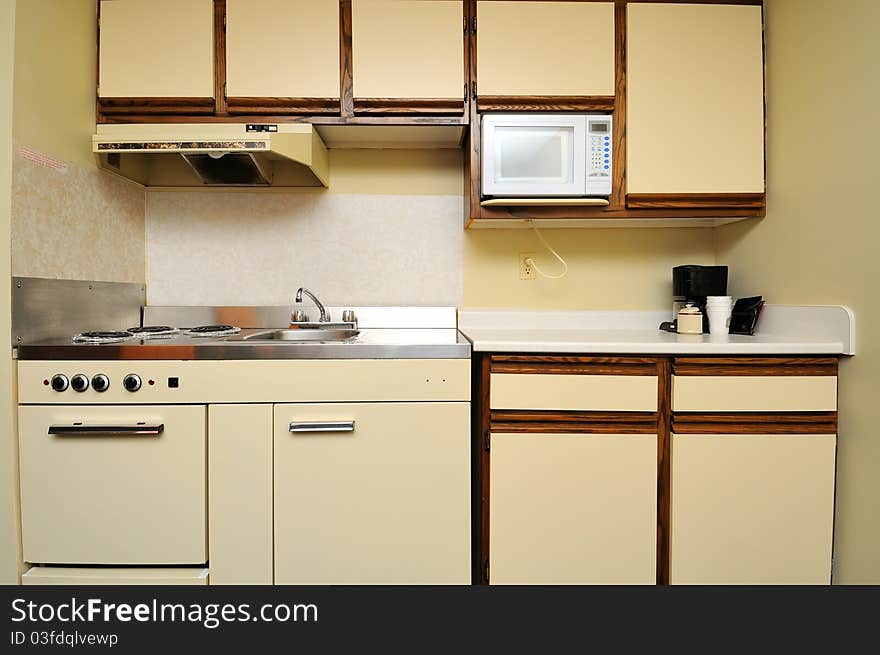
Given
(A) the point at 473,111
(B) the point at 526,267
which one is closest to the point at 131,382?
(A) the point at 473,111

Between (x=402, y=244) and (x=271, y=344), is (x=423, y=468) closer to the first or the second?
(x=271, y=344)

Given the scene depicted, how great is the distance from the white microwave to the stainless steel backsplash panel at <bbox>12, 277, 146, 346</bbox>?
140 cm

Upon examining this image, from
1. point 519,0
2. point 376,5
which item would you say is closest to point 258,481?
point 376,5

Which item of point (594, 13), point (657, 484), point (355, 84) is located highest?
point (594, 13)

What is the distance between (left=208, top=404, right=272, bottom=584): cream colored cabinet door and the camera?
1572 mm

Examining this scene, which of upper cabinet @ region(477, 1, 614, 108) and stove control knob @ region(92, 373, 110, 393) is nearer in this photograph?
stove control knob @ region(92, 373, 110, 393)

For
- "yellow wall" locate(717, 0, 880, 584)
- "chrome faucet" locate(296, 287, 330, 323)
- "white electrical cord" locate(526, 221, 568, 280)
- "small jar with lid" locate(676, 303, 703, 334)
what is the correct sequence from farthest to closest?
"white electrical cord" locate(526, 221, 568, 280) < "chrome faucet" locate(296, 287, 330, 323) < "small jar with lid" locate(676, 303, 703, 334) < "yellow wall" locate(717, 0, 880, 584)

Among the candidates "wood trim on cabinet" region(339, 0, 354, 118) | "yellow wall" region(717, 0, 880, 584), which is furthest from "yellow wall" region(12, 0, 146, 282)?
"yellow wall" region(717, 0, 880, 584)

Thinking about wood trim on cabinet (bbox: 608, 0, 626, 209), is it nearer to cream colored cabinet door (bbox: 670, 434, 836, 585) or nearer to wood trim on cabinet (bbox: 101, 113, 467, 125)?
wood trim on cabinet (bbox: 101, 113, 467, 125)

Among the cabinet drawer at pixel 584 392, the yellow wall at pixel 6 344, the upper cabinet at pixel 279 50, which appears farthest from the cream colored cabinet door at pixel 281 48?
the cabinet drawer at pixel 584 392

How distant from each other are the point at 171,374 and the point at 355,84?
1138 mm

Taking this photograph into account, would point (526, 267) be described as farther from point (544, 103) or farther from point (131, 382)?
point (131, 382)

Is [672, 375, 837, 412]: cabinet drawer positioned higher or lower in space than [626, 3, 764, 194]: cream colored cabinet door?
lower

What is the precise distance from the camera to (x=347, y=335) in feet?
6.94
